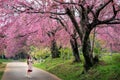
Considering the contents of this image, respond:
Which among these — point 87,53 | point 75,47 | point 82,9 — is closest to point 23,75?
Answer: point 75,47

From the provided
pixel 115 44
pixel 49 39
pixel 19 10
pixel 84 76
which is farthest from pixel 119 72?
pixel 49 39

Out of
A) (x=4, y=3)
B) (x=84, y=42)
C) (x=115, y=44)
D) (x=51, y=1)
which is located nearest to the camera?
(x=51, y=1)

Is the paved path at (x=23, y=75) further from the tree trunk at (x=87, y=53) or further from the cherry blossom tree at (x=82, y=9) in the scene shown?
the cherry blossom tree at (x=82, y=9)

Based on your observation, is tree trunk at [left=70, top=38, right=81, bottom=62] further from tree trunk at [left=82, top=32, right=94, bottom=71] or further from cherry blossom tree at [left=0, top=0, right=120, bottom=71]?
cherry blossom tree at [left=0, top=0, right=120, bottom=71]

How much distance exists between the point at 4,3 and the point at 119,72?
731cm

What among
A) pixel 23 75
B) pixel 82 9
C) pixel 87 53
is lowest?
pixel 23 75

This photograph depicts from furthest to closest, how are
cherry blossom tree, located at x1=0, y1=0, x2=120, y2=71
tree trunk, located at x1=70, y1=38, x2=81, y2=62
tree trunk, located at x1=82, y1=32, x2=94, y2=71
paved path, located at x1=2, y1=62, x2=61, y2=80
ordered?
tree trunk, located at x1=70, y1=38, x2=81, y2=62, paved path, located at x1=2, y1=62, x2=61, y2=80, tree trunk, located at x1=82, y1=32, x2=94, y2=71, cherry blossom tree, located at x1=0, y1=0, x2=120, y2=71

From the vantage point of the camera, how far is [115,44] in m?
31.2

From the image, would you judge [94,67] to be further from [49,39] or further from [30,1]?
[49,39]

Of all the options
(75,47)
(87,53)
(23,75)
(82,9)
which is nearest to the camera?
(82,9)

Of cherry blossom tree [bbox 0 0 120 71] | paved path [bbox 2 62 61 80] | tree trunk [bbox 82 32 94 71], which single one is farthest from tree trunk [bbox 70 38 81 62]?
cherry blossom tree [bbox 0 0 120 71]

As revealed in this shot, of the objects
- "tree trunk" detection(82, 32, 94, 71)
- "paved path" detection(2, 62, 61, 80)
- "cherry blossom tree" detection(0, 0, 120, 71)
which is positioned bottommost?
"paved path" detection(2, 62, 61, 80)

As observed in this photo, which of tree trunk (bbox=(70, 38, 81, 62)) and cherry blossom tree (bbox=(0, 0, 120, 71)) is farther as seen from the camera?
tree trunk (bbox=(70, 38, 81, 62))

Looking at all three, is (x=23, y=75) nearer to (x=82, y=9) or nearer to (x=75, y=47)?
(x=75, y=47)
